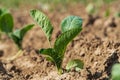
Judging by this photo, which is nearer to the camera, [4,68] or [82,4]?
[4,68]

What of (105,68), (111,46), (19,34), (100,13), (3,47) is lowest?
(105,68)

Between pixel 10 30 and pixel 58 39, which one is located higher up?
pixel 10 30

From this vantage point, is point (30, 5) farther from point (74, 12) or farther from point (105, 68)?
point (105, 68)

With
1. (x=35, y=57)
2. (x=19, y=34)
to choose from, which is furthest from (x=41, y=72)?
(x=19, y=34)

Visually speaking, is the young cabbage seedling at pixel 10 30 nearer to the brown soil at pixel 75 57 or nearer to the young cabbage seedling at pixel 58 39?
the brown soil at pixel 75 57

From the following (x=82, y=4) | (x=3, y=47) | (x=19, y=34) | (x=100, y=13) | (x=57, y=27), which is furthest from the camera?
(x=82, y=4)

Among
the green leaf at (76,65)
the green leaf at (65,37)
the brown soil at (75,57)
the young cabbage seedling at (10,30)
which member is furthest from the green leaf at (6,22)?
the green leaf at (76,65)

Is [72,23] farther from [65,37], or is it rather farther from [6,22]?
[6,22]

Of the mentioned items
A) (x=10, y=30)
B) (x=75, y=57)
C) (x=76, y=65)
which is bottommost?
(x=76, y=65)

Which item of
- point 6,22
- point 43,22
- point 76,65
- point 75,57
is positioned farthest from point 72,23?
point 6,22
